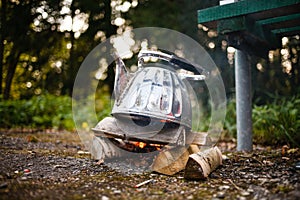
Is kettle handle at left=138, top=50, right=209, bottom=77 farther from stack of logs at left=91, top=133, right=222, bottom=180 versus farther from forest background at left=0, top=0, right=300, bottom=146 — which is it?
forest background at left=0, top=0, right=300, bottom=146

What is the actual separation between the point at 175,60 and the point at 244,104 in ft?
3.32

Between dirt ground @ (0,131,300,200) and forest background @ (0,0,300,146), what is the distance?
149 centimetres

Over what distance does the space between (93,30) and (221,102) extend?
2.80 m

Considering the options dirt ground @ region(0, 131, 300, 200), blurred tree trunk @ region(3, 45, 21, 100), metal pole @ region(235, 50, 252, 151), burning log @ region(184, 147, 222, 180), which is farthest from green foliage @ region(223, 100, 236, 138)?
blurred tree trunk @ region(3, 45, 21, 100)

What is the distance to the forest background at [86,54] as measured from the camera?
3.90m

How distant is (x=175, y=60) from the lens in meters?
2.32

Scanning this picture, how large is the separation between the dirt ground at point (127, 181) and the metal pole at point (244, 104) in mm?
591

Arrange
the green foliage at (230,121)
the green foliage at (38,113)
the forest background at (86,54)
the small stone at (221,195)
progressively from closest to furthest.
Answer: the small stone at (221,195) < the forest background at (86,54) < the green foliage at (230,121) < the green foliage at (38,113)

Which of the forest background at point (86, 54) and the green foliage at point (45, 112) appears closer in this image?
the forest background at point (86, 54)

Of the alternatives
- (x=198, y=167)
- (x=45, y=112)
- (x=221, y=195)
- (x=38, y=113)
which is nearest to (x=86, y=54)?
(x=45, y=112)

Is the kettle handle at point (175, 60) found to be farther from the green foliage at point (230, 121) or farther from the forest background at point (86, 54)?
the green foliage at point (230, 121)

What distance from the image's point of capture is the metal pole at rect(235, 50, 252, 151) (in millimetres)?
2910

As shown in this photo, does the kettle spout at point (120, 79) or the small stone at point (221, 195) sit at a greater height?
the kettle spout at point (120, 79)

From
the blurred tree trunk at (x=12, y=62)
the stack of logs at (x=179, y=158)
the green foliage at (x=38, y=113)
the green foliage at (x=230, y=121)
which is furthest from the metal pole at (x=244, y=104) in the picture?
the green foliage at (x=38, y=113)
